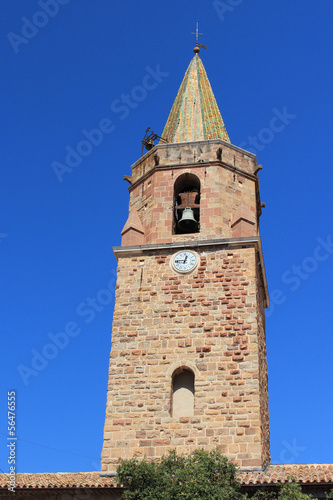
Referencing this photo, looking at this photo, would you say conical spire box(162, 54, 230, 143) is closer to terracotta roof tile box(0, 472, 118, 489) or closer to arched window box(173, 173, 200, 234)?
arched window box(173, 173, 200, 234)

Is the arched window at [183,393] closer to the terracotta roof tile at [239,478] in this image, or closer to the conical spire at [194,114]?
the terracotta roof tile at [239,478]

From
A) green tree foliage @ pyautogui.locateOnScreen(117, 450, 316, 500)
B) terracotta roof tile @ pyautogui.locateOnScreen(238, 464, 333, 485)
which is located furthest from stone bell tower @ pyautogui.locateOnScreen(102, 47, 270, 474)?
green tree foliage @ pyautogui.locateOnScreen(117, 450, 316, 500)

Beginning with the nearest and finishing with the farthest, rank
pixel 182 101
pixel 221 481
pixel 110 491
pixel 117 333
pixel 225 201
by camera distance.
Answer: pixel 221 481, pixel 110 491, pixel 117 333, pixel 225 201, pixel 182 101

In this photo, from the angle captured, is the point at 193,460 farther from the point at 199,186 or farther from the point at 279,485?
the point at 199,186

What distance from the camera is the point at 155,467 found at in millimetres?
13914

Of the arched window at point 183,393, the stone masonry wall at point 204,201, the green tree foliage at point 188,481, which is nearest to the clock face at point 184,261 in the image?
the stone masonry wall at point 204,201

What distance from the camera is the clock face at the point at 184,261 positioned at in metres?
18.5

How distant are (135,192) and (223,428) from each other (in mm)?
7951

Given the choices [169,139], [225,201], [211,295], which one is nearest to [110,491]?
[211,295]

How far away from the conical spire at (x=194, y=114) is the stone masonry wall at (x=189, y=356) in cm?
447

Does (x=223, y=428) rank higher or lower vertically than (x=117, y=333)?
lower

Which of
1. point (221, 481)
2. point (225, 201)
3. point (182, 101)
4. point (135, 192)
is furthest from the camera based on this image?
point (182, 101)

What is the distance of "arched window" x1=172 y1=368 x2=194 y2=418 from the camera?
16759 millimetres

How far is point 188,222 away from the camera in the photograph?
19453 millimetres
